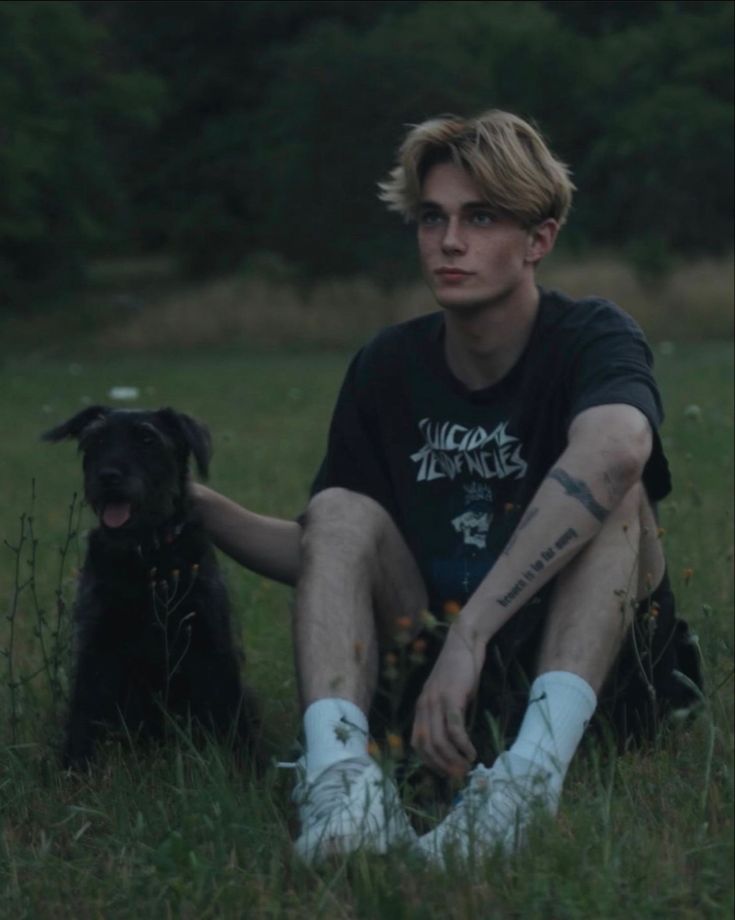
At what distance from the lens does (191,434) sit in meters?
5.28

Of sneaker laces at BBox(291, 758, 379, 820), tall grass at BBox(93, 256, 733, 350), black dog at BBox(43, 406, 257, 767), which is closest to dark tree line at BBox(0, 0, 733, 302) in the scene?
tall grass at BBox(93, 256, 733, 350)

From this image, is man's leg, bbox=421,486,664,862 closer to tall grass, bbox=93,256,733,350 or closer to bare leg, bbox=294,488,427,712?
bare leg, bbox=294,488,427,712

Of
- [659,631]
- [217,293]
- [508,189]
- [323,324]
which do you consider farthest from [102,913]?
[217,293]

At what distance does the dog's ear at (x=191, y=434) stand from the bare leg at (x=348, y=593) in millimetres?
542

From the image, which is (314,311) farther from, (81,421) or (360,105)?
(81,421)

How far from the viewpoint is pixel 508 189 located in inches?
185

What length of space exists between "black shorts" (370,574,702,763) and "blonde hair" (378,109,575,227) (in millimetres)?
963

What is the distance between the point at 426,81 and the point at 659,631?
99.7 feet

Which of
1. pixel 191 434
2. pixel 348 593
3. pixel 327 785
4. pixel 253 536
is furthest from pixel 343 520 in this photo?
pixel 327 785

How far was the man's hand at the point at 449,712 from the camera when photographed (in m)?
3.84

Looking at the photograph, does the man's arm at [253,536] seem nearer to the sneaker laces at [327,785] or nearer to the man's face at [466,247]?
the man's face at [466,247]

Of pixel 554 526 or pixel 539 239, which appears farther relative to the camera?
pixel 539 239

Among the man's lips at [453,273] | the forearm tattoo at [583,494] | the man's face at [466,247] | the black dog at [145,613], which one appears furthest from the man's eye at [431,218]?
the black dog at [145,613]

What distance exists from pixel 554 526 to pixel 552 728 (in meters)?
0.48
